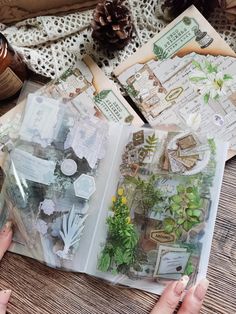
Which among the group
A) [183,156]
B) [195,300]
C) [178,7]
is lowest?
[195,300]

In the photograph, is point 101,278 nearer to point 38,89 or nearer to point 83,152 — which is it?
point 83,152

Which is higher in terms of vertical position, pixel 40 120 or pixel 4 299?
pixel 40 120

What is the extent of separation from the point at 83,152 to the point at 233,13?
0.31 meters

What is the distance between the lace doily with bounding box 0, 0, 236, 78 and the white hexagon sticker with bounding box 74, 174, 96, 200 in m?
0.17

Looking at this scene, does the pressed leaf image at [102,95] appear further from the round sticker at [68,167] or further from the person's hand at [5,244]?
the person's hand at [5,244]

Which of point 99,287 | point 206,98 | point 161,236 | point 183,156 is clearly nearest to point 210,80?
point 206,98

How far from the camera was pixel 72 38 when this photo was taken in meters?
0.83

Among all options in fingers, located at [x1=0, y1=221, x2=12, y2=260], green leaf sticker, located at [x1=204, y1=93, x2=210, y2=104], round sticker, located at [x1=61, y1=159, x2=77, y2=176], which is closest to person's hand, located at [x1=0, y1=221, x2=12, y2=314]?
fingers, located at [x1=0, y1=221, x2=12, y2=260]

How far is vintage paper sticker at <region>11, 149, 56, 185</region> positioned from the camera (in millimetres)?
760

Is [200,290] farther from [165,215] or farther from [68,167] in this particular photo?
[68,167]

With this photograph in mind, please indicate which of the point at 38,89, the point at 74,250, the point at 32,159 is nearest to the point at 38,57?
the point at 38,89

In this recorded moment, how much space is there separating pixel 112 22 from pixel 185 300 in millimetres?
414

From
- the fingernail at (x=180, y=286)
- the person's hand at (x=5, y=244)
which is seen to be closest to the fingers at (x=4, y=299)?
the person's hand at (x=5, y=244)

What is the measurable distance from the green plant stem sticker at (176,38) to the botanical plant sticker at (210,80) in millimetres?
39
